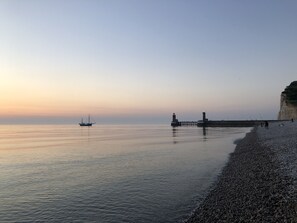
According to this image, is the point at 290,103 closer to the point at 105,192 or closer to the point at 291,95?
the point at 291,95

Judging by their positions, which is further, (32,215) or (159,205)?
(159,205)

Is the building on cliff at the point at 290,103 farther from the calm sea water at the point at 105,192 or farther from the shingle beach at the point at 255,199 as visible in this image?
the shingle beach at the point at 255,199

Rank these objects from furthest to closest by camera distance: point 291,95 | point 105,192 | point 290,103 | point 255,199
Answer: point 290,103 < point 291,95 < point 105,192 < point 255,199

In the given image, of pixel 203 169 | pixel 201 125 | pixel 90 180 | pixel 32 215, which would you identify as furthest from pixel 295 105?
pixel 32 215

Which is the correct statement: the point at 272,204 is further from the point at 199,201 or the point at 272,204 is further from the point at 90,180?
the point at 90,180

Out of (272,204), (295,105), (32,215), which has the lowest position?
(32,215)

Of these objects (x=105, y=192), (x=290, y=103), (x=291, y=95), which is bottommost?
(x=105, y=192)

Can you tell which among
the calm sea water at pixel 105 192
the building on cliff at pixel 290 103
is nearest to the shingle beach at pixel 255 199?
the calm sea water at pixel 105 192

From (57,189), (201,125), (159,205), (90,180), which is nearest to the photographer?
(159,205)

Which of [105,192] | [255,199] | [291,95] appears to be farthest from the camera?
[291,95]

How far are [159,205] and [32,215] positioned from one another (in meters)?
5.51

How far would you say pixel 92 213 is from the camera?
44.5ft

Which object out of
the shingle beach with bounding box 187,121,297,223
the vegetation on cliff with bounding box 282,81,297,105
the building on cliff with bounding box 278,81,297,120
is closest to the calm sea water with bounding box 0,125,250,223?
the shingle beach with bounding box 187,121,297,223

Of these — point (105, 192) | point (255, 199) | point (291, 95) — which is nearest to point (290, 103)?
point (291, 95)
